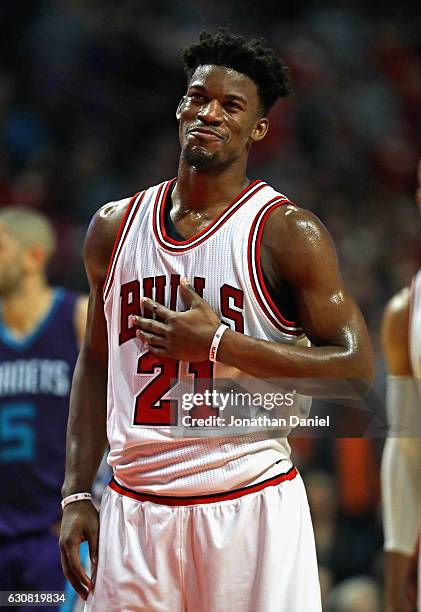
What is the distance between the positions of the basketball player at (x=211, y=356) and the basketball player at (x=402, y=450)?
130 cm

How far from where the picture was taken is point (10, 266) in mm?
5594

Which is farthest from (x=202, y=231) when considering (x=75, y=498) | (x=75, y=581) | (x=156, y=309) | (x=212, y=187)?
(x=75, y=581)

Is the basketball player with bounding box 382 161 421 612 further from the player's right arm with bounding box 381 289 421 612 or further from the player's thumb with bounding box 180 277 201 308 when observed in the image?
the player's thumb with bounding box 180 277 201 308

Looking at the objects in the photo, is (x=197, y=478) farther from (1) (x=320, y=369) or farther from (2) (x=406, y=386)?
(2) (x=406, y=386)

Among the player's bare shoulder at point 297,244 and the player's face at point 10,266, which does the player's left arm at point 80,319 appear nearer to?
the player's face at point 10,266

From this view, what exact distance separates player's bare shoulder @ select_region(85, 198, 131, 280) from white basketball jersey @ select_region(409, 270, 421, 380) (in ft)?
5.40

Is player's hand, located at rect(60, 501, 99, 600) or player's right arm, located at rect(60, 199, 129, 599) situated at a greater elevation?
player's right arm, located at rect(60, 199, 129, 599)

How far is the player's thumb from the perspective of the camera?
289 centimetres

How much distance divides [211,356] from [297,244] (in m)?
0.41

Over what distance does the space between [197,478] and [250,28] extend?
21.2 ft

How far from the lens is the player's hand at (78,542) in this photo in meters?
3.01

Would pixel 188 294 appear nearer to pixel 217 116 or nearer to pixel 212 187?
pixel 212 187

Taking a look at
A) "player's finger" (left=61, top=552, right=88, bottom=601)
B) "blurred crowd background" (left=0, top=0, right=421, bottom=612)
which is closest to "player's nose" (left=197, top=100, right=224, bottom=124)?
"player's finger" (left=61, top=552, right=88, bottom=601)

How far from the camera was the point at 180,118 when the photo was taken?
318 centimetres
